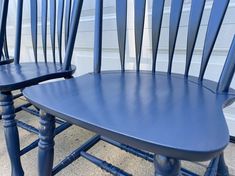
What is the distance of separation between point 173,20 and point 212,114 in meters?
0.42

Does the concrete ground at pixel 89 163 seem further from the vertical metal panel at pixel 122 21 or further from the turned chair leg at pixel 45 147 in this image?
the vertical metal panel at pixel 122 21

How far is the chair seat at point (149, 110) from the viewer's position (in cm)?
36

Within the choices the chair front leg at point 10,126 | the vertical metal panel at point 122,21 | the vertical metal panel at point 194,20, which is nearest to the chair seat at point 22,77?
the chair front leg at point 10,126

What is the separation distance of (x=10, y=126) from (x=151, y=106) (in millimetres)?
607

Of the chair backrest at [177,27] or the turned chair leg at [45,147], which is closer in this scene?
the chair backrest at [177,27]

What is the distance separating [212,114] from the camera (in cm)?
45

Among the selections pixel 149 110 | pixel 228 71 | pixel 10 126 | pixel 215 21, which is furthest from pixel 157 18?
pixel 10 126

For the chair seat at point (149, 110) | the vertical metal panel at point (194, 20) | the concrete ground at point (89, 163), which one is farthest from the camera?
the concrete ground at point (89, 163)

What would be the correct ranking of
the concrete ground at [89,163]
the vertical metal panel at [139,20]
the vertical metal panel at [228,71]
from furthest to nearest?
the concrete ground at [89,163]
the vertical metal panel at [139,20]
the vertical metal panel at [228,71]

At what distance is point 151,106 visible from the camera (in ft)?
1.65

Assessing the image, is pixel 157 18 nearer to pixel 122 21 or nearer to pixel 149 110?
pixel 122 21

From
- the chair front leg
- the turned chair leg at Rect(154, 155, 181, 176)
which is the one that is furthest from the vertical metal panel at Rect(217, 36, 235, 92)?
the chair front leg

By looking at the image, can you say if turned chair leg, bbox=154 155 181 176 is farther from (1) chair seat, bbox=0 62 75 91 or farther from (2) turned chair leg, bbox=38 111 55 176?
(1) chair seat, bbox=0 62 75 91

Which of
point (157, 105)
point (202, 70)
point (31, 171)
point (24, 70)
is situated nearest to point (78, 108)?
point (157, 105)
